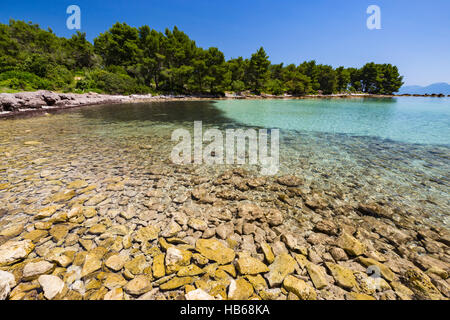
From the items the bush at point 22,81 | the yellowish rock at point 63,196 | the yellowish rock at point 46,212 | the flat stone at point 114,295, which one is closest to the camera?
the flat stone at point 114,295

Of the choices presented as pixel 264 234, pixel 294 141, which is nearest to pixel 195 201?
pixel 264 234

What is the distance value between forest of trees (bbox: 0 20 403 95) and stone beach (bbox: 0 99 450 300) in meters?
37.5

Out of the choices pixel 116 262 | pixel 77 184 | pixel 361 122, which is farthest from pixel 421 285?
pixel 361 122

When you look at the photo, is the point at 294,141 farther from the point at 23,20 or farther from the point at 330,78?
the point at 23,20

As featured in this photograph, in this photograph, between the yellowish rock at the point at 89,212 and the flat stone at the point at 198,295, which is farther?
the yellowish rock at the point at 89,212

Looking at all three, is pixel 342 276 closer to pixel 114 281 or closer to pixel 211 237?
pixel 211 237

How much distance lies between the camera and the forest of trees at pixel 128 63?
1335 inches

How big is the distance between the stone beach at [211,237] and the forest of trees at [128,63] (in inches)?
1477

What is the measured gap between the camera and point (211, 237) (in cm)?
323

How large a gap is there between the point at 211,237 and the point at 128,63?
59.1 meters

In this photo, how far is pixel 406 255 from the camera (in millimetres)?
2914

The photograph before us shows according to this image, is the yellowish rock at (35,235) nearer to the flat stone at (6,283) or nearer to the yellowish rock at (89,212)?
the yellowish rock at (89,212)

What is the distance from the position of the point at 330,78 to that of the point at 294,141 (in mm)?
88593

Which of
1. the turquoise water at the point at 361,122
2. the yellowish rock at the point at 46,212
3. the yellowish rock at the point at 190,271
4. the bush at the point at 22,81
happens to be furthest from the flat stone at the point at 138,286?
the bush at the point at 22,81
